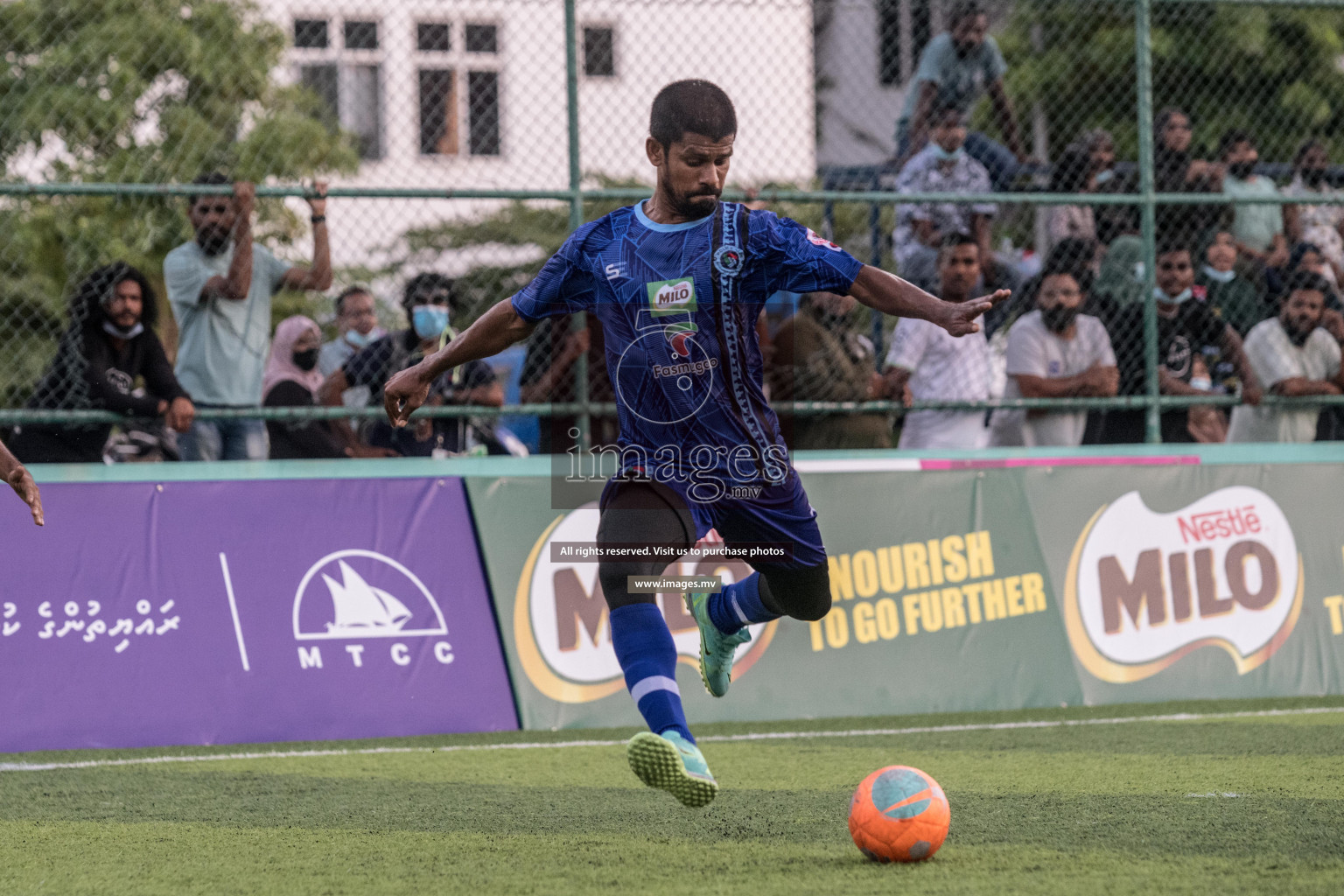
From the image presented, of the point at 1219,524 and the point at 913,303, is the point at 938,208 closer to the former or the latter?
the point at 1219,524

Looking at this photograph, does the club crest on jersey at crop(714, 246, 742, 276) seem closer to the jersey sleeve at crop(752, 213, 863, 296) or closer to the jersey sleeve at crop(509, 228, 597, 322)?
the jersey sleeve at crop(752, 213, 863, 296)

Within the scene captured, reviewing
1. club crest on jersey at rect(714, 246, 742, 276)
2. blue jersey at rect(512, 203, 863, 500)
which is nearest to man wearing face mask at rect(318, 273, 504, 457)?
blue jersey at rect(512, 203, 863, 500)

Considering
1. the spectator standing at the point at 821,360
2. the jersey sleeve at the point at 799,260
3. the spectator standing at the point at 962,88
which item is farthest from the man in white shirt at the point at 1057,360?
the jersey sleeve at the point at 799,260

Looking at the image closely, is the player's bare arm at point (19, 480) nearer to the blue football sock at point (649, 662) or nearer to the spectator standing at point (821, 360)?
the blue football sock at point (649, 662)

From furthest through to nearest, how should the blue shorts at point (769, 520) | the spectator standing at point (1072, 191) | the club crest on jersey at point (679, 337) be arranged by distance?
1. the spectator standing at point (1072, 191)
2. the blue shorts at point (769, 520)
3. the club crest on jersey at point (679, 337)

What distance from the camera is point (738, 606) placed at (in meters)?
5.40

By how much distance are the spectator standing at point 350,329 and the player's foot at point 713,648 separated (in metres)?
3.53

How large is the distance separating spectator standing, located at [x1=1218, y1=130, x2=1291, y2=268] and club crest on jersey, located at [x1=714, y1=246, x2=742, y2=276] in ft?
18.7

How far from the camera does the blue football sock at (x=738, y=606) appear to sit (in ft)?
17.5

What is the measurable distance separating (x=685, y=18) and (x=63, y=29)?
420 cm

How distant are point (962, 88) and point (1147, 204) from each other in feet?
5.52

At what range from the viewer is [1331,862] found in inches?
157

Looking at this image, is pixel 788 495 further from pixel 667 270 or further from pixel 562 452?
pixel 562 452

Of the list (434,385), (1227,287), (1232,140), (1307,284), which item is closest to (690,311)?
(434,385)
